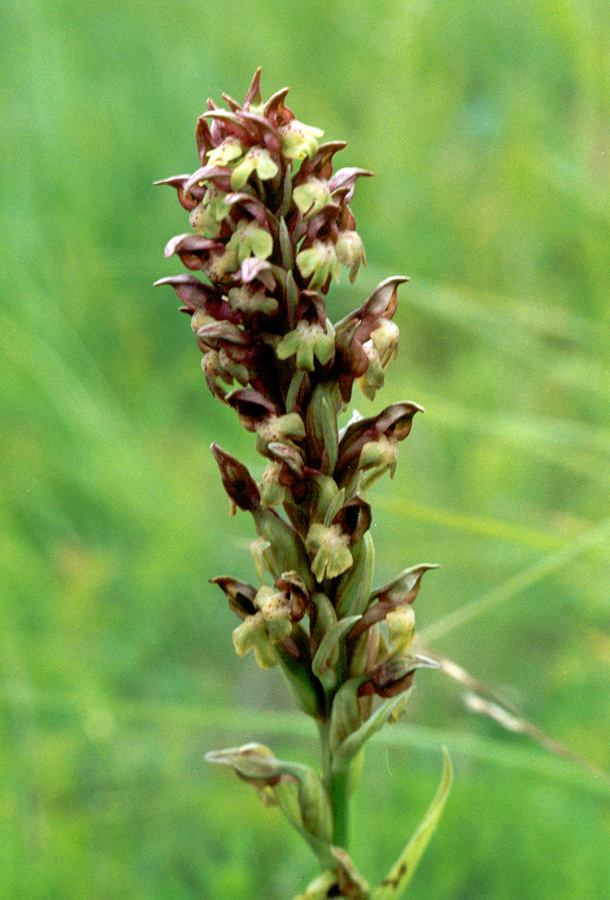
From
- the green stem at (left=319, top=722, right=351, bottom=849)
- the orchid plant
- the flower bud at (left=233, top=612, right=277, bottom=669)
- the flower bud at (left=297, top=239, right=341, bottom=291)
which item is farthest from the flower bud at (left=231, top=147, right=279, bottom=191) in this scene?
the green stem at (left=319, top=722, right=351, bottom=849)

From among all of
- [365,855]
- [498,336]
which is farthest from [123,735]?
[498,336]

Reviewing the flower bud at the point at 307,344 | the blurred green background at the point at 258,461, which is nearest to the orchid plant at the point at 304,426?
the flower bud at the point at 307,344

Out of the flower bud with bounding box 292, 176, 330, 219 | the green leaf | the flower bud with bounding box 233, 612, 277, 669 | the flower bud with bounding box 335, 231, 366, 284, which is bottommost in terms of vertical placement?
the green leaf

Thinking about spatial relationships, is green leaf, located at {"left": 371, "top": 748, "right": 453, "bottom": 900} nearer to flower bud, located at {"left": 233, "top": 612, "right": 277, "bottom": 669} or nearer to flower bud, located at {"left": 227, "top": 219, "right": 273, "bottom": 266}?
flower bud, located at {"left": 233, "top": 612, "right": 277, "bottom": 669}

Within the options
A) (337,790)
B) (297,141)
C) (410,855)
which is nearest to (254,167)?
(297,141)

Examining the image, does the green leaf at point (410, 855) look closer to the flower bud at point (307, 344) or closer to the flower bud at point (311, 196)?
the flower bud at point (307, 344)

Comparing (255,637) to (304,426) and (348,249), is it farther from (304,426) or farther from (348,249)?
(348,249)
